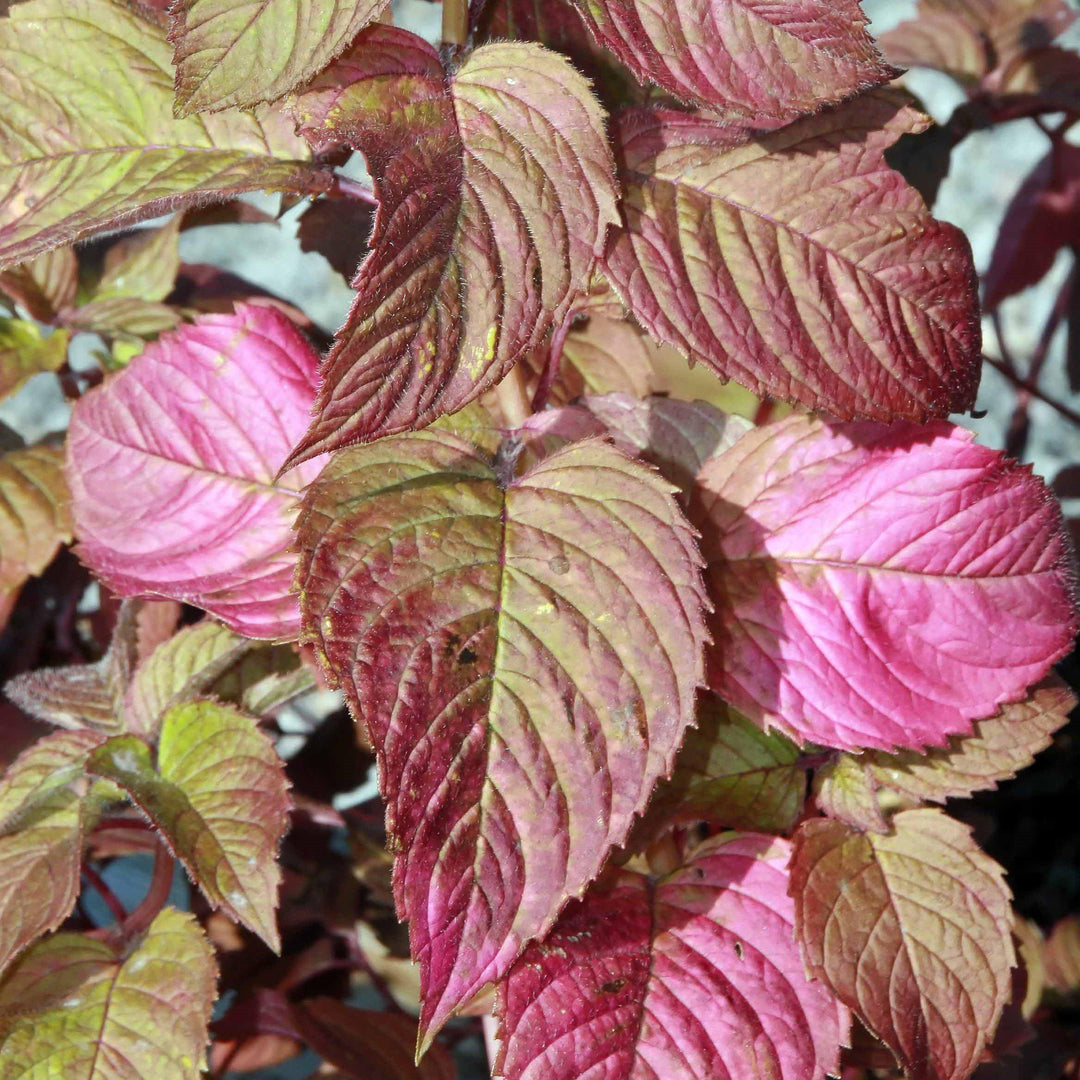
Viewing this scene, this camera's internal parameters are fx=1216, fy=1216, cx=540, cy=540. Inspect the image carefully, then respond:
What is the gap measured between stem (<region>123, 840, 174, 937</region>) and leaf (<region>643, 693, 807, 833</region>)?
1.03ft

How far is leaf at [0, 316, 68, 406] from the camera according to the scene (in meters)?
0.82

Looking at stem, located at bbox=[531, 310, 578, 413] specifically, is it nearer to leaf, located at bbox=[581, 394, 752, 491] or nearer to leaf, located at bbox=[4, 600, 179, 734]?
leaf, located at bbox=[581, 394, 752, 491]

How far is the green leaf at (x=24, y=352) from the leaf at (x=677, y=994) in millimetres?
514

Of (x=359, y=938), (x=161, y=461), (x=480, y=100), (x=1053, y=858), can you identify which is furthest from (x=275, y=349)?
(x=1053, y=858)

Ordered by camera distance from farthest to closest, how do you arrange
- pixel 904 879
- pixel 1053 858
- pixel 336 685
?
pixel 1053 858 → pixel 904 879 → pixel 336 685

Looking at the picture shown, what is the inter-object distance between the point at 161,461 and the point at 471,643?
0.25 metres

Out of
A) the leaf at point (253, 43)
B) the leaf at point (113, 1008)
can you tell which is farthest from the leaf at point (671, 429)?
the leaf at point (113, 1008)

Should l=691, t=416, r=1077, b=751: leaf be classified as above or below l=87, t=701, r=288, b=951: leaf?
above

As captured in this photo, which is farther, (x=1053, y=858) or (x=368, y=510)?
(x=1053, y=858)

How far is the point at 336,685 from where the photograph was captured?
1.61 feet

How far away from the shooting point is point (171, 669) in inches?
28.9

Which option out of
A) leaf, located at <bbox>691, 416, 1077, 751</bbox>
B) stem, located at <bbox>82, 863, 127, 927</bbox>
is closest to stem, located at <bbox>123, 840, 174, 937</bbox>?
stem, located at <bbox>82, 863, 127, 927</bbox>

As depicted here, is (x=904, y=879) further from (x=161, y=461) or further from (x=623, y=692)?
(x=161, y=461)

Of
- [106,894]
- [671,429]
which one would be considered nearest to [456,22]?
[671,429]
